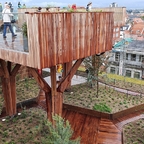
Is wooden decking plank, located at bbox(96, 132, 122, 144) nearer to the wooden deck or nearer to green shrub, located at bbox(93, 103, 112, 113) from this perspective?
the wooden deck

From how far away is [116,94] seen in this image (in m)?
12.7

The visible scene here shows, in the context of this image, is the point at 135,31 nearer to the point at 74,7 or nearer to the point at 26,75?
the point at 26,75

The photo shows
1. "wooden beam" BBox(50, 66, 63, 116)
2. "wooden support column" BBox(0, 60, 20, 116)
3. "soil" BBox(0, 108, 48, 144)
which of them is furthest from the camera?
"wooden support column" BBox(0, 60, 20, 116)

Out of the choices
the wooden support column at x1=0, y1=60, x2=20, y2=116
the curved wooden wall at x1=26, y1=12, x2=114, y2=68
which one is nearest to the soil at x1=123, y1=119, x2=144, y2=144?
the curved wooden wall at x1=26, y1=12, x2=114, y2=68

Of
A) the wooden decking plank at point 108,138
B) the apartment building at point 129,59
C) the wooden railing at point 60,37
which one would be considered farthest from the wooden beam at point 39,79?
the apartment building at point 129,59

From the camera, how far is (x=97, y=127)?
942 centimetres

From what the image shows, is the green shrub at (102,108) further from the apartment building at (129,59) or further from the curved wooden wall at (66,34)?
the apartment building at (129,59)

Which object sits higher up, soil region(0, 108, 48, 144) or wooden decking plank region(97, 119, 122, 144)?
soil region(0, 108, 48, 144)

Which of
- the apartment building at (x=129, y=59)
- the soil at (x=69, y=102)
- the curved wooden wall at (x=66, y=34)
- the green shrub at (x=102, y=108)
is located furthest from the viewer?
the apartment building at (x=129, y=59)

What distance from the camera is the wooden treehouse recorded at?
5484mm

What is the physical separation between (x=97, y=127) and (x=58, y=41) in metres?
5.04

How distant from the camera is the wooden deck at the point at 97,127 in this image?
28.2 ft

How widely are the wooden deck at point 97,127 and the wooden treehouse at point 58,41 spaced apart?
192 cm

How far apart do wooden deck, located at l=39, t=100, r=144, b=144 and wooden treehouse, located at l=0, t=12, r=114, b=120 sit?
75.7 inches
